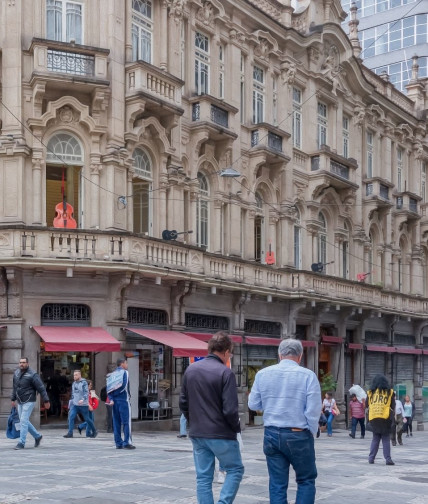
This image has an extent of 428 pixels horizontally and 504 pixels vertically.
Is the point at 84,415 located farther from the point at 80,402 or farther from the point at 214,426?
the point at 214,426

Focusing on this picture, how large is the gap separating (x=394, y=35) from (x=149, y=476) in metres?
55.3

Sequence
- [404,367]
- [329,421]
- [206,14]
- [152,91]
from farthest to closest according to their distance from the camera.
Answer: [404,367], [329,421], [206,14], [152,91]

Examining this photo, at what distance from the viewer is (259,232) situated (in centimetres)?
3156

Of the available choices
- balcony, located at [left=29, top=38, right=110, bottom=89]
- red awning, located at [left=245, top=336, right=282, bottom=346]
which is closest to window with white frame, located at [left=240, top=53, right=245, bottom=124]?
red awning, located at [left=245, top=336, right=282, bottom=346]

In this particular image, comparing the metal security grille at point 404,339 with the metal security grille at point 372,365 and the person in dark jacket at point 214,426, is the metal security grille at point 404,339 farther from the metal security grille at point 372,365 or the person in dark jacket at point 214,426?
the person in dark jacket at point 214,426

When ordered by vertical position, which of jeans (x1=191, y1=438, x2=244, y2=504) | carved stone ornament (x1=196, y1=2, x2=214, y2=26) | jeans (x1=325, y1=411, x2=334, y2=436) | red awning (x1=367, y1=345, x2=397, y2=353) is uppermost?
carved stone ornament (x1=196, y1=2, x2=214, y2=26)

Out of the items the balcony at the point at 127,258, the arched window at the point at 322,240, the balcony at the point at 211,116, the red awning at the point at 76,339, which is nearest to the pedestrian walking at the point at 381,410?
the red awning at the point at 76,339

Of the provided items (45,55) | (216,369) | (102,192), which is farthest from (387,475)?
(45,55)

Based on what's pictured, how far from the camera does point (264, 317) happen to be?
30625mm

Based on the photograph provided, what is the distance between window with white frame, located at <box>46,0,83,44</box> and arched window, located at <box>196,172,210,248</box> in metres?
6.52

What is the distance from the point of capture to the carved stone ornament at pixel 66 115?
23.7 metres

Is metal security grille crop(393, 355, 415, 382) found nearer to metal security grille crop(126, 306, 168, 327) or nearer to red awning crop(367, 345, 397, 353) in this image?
red awning crop(367, 345, 397, 353)

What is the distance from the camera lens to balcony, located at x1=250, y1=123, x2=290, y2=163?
3008cm

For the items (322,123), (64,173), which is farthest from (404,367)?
(64,173)
